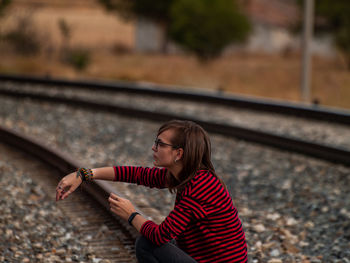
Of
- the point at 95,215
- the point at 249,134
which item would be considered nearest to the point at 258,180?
the point at 249,134

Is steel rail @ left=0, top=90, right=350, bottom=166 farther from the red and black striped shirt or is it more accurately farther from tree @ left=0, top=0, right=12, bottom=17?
tree @ left=0, top=0, right=12, bottom=17

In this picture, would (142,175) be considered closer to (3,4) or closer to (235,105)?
(235,105)

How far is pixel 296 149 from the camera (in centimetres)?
857

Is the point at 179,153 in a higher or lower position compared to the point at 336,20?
lower

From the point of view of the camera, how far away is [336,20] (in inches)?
1299

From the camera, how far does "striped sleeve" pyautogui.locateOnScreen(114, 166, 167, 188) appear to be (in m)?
3.71

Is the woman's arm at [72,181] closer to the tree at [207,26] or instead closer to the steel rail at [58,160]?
the steel rail at [58,160]

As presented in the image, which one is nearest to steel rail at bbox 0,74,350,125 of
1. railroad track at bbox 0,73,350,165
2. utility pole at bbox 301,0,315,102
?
railroad track at bbox 0,73,350,165

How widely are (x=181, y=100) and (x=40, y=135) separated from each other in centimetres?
516

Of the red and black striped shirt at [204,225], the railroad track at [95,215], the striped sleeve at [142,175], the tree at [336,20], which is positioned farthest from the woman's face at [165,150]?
the tree at [336,20]

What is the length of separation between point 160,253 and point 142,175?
0.59m

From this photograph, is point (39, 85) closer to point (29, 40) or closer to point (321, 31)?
point (29, 40)

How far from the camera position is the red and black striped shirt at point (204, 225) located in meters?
3.20

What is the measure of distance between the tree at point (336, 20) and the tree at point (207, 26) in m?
4.76
